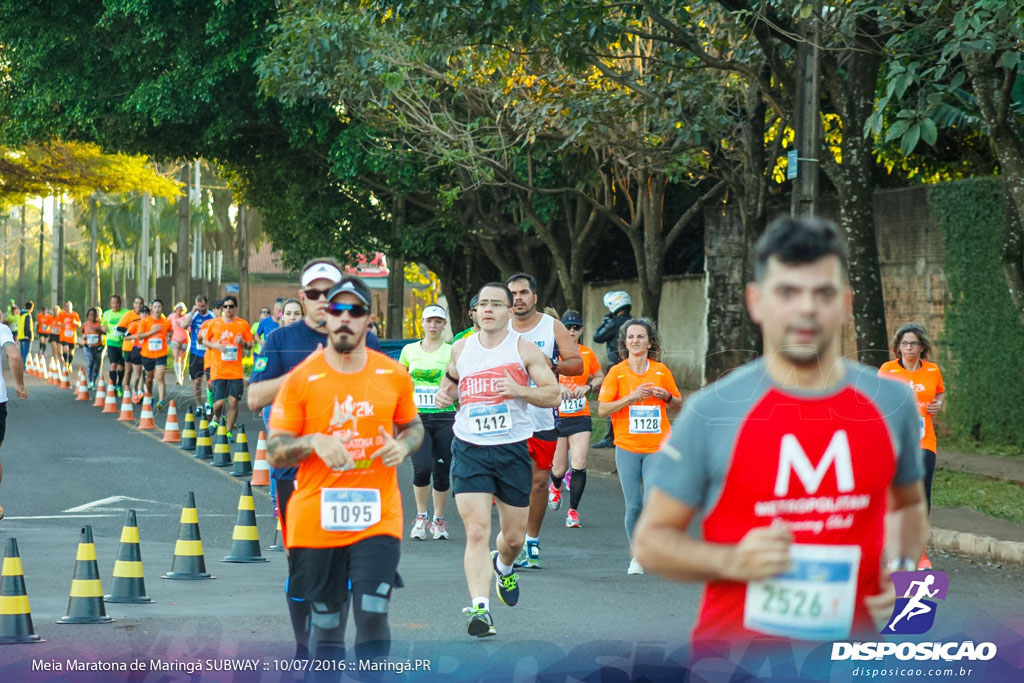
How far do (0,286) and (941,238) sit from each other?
159 meters

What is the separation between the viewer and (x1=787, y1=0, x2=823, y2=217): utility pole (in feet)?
43.1

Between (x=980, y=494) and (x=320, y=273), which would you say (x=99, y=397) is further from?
(x=320, y=273)

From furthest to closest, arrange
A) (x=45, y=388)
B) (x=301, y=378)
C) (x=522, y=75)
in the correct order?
1. (x=45, y=388)
2. (x=522, y=75)
3. (x=301, y=378)

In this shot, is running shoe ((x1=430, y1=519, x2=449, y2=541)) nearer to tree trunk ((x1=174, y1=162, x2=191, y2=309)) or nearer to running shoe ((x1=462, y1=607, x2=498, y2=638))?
running shoe ((x1=462, y1=607, x2=498, y2=638))

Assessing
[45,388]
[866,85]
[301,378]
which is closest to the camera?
[301,378]

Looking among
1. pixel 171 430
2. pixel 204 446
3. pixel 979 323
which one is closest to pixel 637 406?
pixel 204 446

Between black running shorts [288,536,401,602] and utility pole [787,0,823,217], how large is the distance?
817 centimetres

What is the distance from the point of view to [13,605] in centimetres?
725

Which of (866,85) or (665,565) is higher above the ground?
(866,85)

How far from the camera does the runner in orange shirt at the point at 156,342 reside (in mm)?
23609

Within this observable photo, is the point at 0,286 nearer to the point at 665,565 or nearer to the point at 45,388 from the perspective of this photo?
the point at 45,388

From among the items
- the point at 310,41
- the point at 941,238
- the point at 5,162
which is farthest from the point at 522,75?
the point at 5,162

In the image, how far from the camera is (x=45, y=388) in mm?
32625

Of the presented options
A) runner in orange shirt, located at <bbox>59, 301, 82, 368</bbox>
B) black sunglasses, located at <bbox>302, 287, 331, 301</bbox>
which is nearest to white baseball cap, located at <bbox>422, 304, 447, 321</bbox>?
black sunglasses, located at <bbox>302, 287, 331, 301</bbox>
